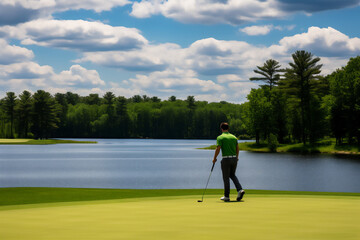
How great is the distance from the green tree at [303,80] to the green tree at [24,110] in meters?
97.8

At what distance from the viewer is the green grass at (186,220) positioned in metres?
9.25

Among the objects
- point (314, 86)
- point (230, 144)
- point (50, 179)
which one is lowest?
point (50, 179)

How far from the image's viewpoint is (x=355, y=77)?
85.8 m

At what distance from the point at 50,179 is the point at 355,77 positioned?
2489 inches

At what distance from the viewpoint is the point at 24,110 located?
16375 cm

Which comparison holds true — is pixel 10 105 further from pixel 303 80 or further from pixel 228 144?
pixel 228 144

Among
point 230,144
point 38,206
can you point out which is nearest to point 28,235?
point 38,206

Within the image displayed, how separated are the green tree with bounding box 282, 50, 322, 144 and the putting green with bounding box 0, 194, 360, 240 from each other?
8282cm

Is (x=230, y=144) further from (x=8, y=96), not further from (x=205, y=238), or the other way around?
(x=8, y=96)

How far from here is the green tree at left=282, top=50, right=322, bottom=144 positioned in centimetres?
9488

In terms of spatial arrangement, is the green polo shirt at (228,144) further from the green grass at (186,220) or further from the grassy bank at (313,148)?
the grassy bank at (313,148)

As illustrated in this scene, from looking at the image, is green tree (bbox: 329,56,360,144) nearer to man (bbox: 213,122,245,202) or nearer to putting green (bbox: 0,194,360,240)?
man (bbox: 213,122,245,202)

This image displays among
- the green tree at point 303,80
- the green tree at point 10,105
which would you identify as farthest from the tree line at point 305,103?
the green tree at point 10,105

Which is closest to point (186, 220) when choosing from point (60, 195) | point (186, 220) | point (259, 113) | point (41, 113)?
point (186, 220)
